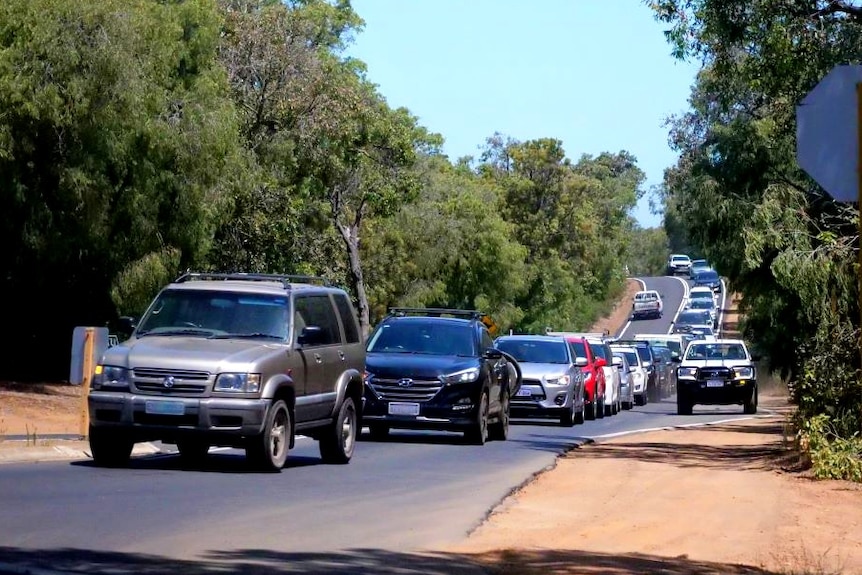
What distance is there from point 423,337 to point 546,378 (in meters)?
6.05

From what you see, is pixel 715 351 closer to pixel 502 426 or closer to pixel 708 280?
pixel 502 426

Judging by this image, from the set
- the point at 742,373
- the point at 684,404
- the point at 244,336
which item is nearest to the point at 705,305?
the point at 742,373

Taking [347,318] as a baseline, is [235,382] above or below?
below

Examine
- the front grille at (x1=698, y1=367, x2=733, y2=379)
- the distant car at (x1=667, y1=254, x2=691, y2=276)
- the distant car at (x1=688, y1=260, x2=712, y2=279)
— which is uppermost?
the distant car at (x1=667, y1=254, x2=691, y2=276)

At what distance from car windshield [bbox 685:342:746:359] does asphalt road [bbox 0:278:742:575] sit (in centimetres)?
1958

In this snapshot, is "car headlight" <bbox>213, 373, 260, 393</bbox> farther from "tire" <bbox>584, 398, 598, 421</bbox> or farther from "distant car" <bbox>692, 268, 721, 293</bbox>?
"distant car" <bbox>692, 268, 721, 293</bbox>

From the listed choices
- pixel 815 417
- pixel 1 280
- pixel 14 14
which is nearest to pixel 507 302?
pixel 1 280

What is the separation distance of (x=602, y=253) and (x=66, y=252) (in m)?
60.3

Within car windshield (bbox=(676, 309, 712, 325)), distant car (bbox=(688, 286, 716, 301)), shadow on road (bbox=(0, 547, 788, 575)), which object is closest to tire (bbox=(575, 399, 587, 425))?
shadow on road (bbox=(0, 547, 788, 575))

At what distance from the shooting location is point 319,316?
1689 centimetres

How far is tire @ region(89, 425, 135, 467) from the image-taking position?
15.0m

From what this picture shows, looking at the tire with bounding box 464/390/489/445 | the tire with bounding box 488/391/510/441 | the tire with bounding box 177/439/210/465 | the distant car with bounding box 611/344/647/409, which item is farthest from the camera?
the distant car with bounding box 611/344/647/409

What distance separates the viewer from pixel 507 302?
68812 mm

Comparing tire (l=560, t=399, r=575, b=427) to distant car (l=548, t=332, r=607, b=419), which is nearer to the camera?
tire (l=560, t=399, r=575, b=427)
